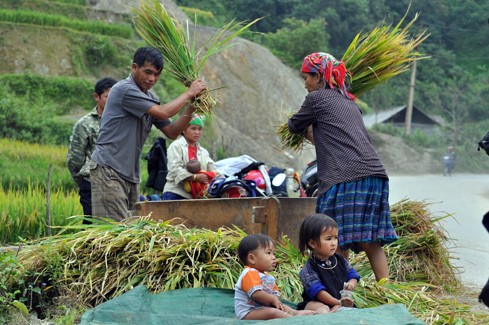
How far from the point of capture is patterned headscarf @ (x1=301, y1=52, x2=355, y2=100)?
6.32 m

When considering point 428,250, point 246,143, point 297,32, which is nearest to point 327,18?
point 297,32

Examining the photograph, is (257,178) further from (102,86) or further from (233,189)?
(102,86)

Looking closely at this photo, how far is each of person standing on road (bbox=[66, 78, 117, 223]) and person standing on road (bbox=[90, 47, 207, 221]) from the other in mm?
1024

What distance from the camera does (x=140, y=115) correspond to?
630 centimetres

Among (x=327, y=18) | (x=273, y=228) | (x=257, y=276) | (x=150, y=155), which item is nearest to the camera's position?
(x=257, y=276)

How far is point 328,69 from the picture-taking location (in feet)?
20.9

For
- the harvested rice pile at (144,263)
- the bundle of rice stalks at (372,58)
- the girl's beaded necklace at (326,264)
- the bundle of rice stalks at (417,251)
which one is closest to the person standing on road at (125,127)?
the harvested rice pile at (144,263)

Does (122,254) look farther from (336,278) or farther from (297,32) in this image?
(297,32)

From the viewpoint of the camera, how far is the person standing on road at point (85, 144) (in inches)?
294

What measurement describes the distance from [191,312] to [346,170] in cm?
151

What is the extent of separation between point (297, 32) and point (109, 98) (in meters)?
35.6

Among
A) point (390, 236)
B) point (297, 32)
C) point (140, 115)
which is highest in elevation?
point (297, 32)

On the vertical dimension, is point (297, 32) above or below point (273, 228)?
above

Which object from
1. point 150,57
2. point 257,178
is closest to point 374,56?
point 150,57
